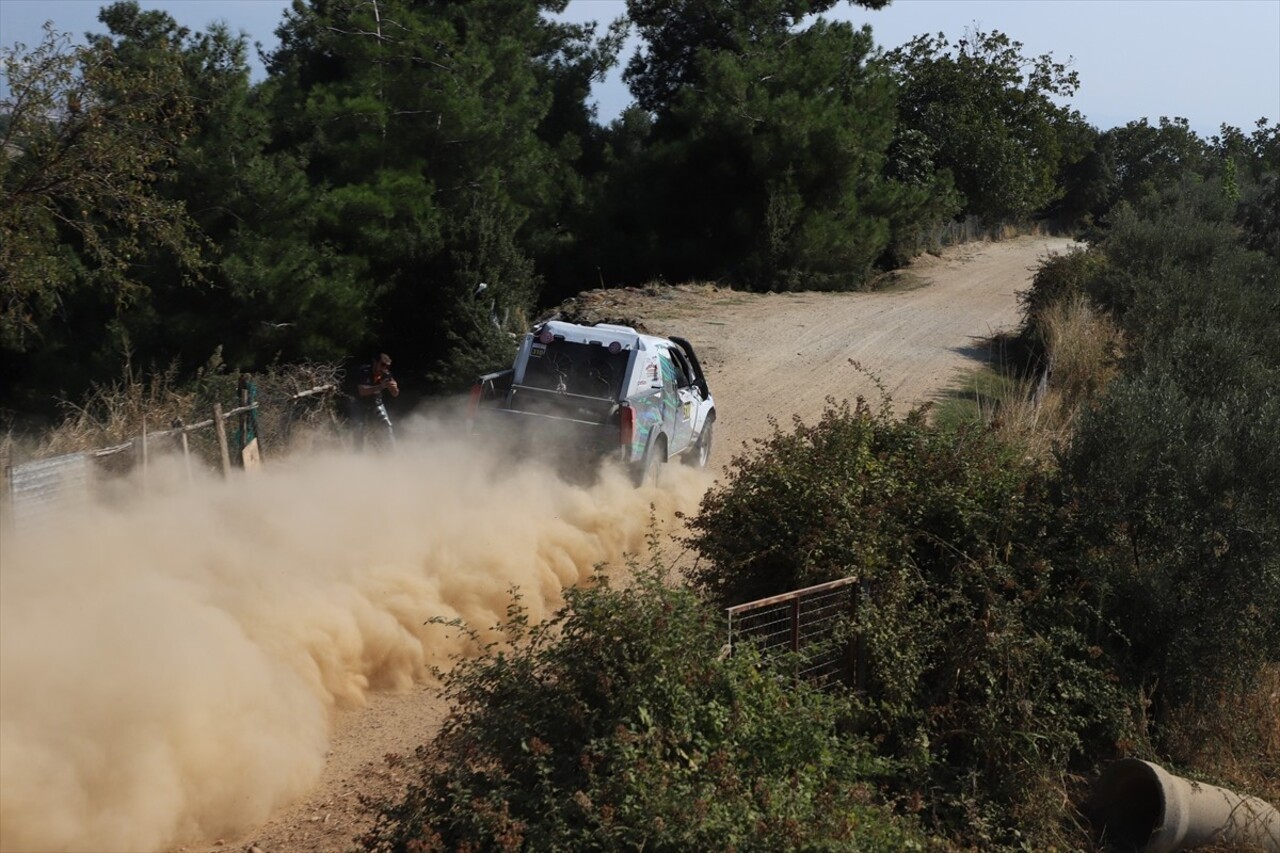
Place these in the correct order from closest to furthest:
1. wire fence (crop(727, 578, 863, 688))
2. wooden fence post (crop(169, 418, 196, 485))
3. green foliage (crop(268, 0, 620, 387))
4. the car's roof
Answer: wire fence (crop(727, 578, 863, 688)) → wooden fence post (crop(169, 418, 196, 485)) → the car's roof → green foliage (crop(268, 0, 620, 387))

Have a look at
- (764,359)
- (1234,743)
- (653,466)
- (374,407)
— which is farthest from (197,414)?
(764,359)

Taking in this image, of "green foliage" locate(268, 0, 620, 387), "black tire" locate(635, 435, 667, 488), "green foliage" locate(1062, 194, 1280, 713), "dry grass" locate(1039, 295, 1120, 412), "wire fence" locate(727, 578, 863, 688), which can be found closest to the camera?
"wire fence" locate(727, 578, 863, 688)

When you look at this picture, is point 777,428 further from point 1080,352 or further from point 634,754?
point 1080,352

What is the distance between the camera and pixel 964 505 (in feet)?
29.8

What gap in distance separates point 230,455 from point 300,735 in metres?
5.39

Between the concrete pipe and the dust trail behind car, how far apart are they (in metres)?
5.23

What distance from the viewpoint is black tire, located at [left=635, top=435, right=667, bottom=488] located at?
1330 centimetres

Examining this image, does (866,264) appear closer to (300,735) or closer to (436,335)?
(436,335)

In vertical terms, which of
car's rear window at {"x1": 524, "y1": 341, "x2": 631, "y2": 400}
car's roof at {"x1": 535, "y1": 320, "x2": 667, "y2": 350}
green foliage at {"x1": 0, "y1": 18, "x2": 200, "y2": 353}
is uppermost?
green foliage at {"x1": 0, "y1": 18, "x2": 200, "y2": 353}

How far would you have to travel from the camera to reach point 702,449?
15812mm

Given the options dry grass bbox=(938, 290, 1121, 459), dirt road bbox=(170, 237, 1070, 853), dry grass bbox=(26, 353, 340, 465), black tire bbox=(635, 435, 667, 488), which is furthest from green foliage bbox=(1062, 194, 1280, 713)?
dry grass bbox=(26, 353, 340, 465)

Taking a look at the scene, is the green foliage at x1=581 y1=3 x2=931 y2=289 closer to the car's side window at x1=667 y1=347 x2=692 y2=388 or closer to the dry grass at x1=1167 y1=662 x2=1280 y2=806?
the car's side window at x1=667 y1=347 x2=692 y2=388

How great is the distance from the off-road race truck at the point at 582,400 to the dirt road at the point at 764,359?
233 cm

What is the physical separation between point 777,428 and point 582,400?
371 centimetres
